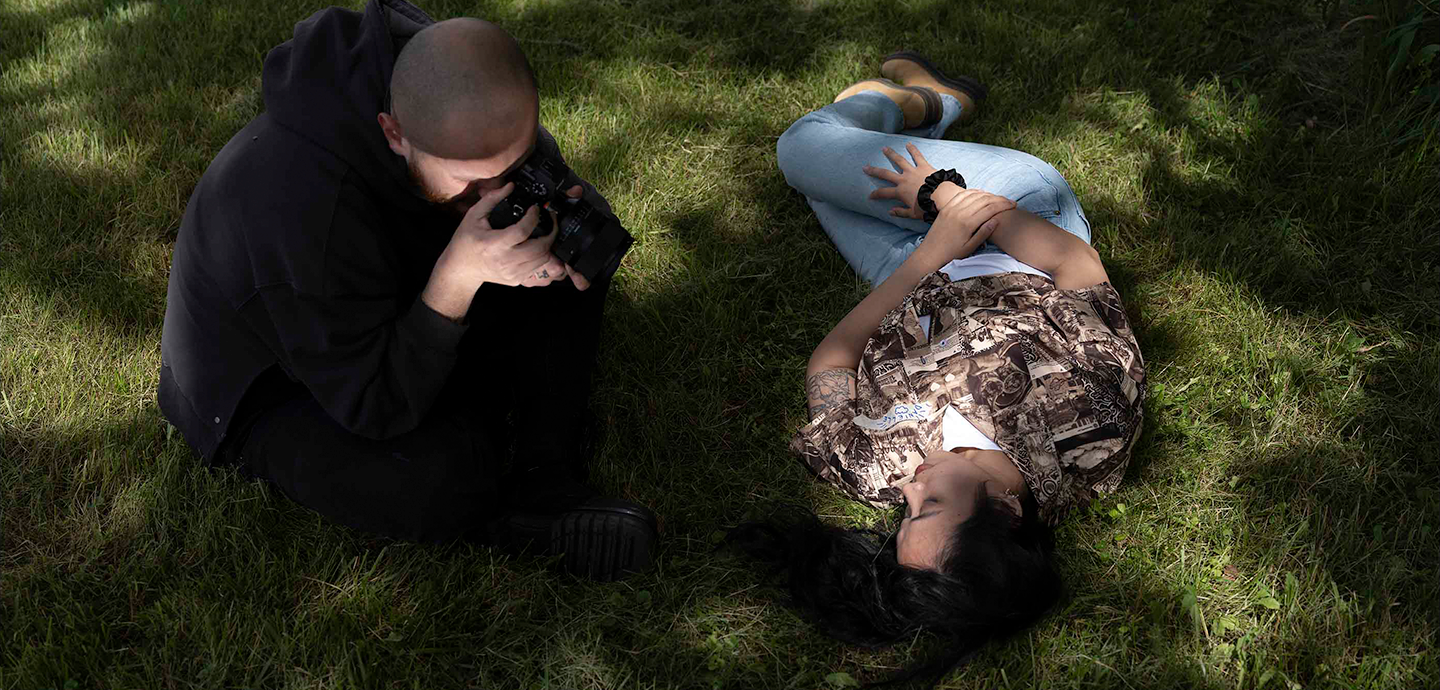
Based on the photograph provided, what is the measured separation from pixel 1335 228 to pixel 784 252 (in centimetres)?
181

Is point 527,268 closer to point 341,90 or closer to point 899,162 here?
point 341,90

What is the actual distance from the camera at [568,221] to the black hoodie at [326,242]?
0.86 ft

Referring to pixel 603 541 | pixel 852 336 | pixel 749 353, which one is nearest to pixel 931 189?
pixel 852 336

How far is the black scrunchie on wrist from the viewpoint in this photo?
3107 mm

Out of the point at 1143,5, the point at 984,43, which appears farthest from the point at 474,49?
the point at 1143,5

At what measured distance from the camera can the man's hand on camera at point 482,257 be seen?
2045 millimetres

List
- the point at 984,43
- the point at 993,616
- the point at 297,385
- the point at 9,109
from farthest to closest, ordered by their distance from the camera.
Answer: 1. the point at 984,43
2. the point at 9,109
3. the point at 297,385
4. the point at 993,616

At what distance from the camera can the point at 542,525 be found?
2.52 m

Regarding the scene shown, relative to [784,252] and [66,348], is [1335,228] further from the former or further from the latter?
[66,348]

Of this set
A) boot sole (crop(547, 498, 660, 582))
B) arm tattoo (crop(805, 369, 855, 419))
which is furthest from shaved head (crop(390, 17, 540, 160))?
arm tattoo (crop(805, 369, 855, 419))

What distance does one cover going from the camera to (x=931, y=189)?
312 centimetres

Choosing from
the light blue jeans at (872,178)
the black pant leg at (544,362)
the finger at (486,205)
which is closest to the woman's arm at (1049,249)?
the light blue jeans at (872,178)

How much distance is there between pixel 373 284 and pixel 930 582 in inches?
54.8

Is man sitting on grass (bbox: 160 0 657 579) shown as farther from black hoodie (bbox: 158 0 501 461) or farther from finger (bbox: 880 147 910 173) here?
finger (bbox: 880 147 910 173)
